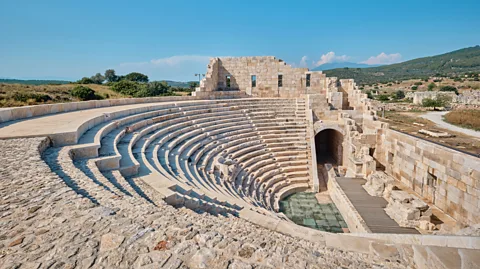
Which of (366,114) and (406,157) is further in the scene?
(366,114)

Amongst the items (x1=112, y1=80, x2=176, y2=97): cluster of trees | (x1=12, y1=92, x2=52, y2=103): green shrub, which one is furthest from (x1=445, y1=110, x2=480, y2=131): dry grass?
Result: (x1=12, y1=92, x2=52, y2=103): green shrub

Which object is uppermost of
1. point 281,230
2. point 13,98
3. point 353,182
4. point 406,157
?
point 13,98

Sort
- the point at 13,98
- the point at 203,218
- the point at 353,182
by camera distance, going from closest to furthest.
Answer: the point at 203,218
the point at 353,182
the point at 13,98

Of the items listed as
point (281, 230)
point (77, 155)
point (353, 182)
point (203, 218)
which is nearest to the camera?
point (203, 218)

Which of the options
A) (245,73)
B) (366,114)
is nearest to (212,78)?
(245,73)

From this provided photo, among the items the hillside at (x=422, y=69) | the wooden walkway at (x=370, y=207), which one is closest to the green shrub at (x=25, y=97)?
the wooden walkway at (x=370, y=207)

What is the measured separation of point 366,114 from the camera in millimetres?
15633

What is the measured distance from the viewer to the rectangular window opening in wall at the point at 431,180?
979 cm

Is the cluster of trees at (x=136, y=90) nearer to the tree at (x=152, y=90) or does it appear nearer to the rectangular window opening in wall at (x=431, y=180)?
the tree at (x=152, y=90)

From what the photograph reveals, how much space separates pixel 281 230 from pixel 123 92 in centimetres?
3442

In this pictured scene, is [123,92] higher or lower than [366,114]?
higher

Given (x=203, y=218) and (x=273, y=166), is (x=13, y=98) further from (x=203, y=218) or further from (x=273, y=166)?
(x=203, y=218)

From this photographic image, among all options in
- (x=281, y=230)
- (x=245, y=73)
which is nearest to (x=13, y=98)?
(x=245, y=73)

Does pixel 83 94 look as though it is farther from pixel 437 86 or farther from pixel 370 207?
pixel 437 86
